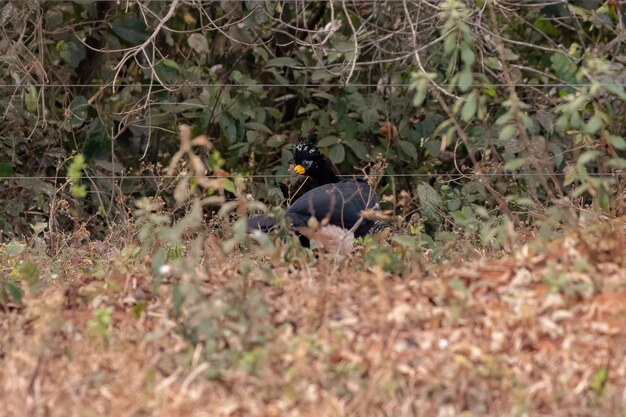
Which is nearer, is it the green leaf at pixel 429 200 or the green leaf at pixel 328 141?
the green leaf at pixel 429 200

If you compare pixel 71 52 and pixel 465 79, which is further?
pixel 71 52

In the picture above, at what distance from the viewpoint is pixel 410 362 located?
11.6 ft

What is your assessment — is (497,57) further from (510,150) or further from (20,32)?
(20,32)

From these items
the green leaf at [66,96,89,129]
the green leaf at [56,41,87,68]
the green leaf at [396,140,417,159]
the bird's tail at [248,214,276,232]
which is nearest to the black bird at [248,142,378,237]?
the bird's tail at [248,214,276,232]

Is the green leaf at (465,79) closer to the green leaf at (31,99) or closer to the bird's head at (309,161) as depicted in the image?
the bird's head at (309,161)

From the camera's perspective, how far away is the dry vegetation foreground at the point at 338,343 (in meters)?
3.36

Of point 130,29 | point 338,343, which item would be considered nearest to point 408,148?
point 130,29

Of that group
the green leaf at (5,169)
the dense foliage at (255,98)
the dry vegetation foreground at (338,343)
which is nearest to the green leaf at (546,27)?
the dense foliage at (255,98)

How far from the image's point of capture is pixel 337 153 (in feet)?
25.9

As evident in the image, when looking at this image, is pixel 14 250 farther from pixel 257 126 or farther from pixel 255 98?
pixel 255 98

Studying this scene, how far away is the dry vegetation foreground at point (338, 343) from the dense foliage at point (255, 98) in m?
3.09

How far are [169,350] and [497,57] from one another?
4.21 m

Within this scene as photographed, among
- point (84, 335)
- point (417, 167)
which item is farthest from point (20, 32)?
point (84, 335)

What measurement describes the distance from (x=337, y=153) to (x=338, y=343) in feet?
14.2
